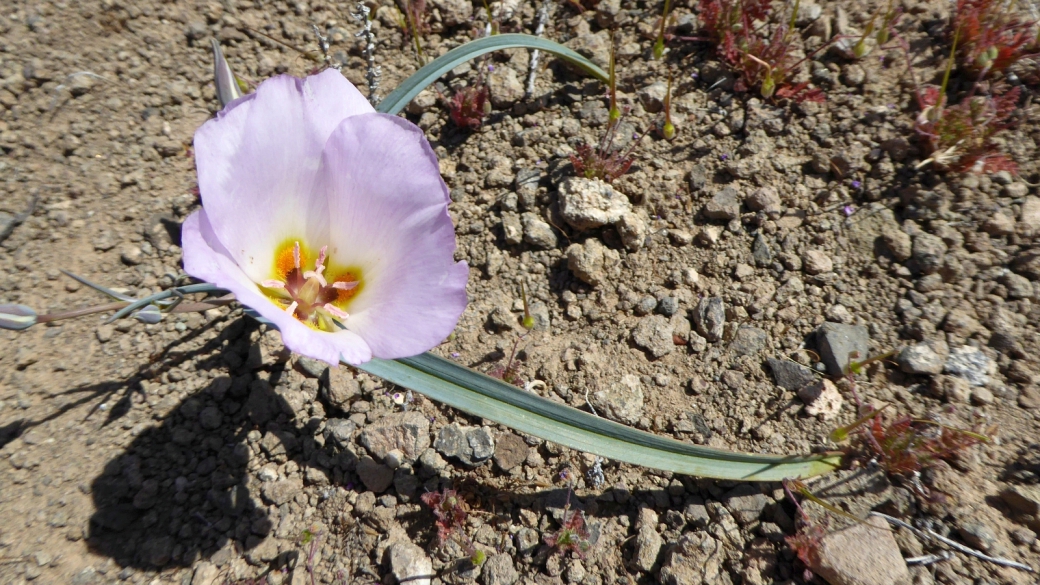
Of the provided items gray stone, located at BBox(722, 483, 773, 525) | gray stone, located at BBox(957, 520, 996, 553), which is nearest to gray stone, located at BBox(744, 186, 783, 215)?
gray stone, located at BBox(722, 483, 773, 525)


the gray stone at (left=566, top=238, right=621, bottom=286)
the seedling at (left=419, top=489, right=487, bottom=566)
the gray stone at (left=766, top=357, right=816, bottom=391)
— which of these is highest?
the gray stone at (left=566, top=238, right=621, bottom=286)

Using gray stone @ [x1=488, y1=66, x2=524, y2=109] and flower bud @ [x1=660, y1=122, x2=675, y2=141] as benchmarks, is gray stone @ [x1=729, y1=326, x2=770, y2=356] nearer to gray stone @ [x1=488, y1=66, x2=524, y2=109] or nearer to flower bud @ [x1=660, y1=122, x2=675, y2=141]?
flower bud @ [x1=660, y1=122, x2=675, y2=141]

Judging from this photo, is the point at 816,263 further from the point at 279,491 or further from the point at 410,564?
the point at 279,491

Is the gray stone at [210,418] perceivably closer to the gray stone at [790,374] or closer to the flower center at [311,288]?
the flower center at [311,288]

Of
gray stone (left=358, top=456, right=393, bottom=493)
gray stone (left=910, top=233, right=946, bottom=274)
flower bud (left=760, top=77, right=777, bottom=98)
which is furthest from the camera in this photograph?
flower bud (left=760, top=77, right=777, bottom=98)

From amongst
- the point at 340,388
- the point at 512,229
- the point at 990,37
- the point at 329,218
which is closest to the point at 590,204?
the point at 512,229

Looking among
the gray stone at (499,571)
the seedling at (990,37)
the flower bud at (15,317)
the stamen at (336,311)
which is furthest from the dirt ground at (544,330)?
the stamen at (336,311)
